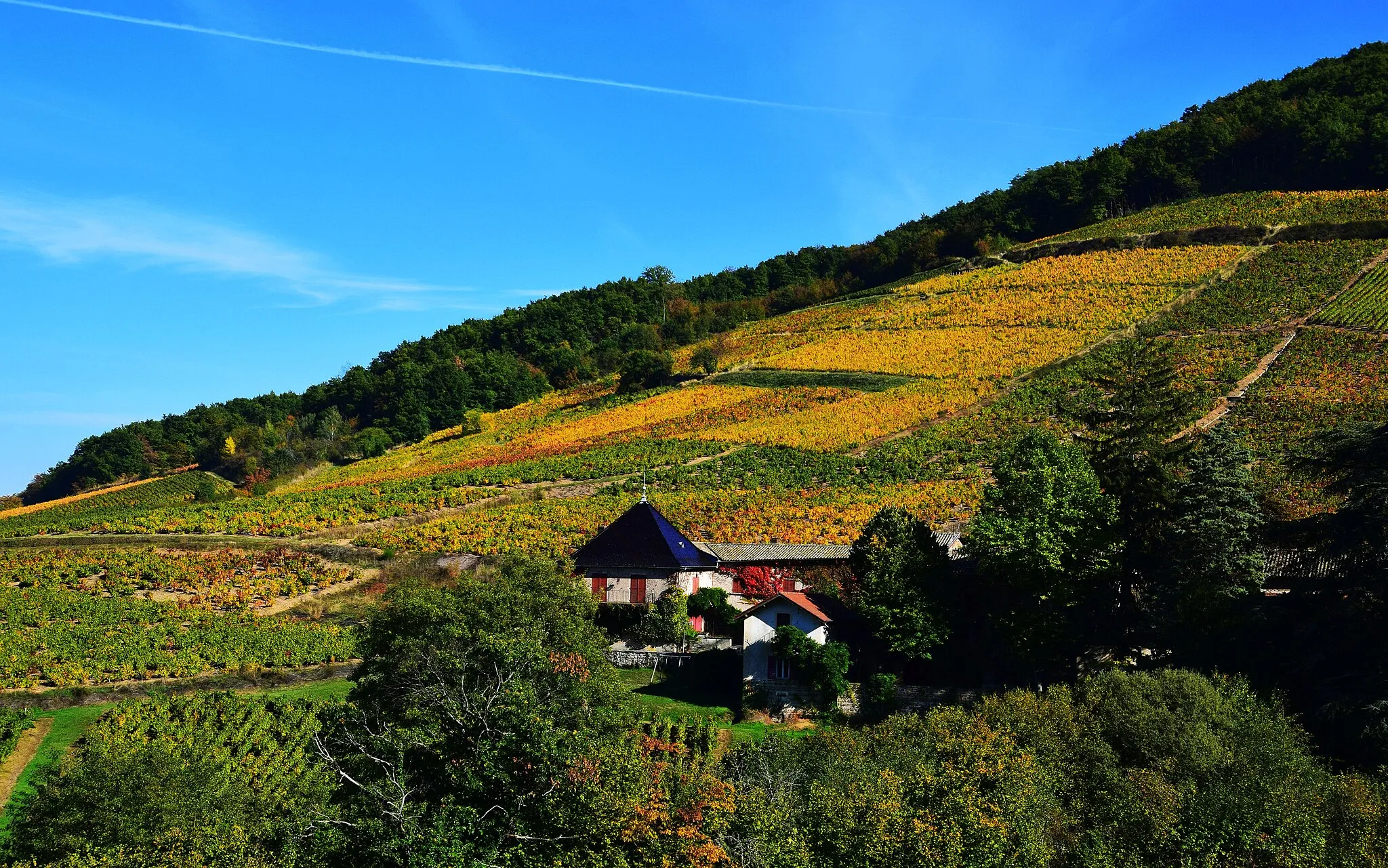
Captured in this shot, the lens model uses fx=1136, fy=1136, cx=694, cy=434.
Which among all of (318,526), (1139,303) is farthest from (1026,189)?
(318,526)

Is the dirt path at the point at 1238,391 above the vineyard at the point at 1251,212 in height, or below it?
below

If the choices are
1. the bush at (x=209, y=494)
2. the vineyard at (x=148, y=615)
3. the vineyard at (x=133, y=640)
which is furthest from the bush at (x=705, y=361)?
the vineyard at (x=133, y=640)

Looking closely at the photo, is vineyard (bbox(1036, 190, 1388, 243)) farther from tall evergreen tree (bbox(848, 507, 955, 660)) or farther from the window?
the window

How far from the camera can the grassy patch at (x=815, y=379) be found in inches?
3388

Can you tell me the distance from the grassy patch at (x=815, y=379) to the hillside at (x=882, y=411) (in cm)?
22

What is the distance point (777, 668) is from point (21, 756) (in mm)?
21428

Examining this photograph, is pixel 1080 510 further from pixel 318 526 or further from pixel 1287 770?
pixel 318 526

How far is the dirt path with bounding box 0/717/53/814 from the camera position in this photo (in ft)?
96.7

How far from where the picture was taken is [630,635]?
130 ft

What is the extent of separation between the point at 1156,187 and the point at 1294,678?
111716 millimetres

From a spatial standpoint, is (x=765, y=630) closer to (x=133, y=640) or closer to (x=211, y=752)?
(x=211, y=752)

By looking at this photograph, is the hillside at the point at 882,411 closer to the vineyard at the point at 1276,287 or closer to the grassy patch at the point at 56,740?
the vineyard at the point at 1276,287

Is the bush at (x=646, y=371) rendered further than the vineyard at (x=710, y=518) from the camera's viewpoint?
Yes

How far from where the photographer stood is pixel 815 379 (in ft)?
300
